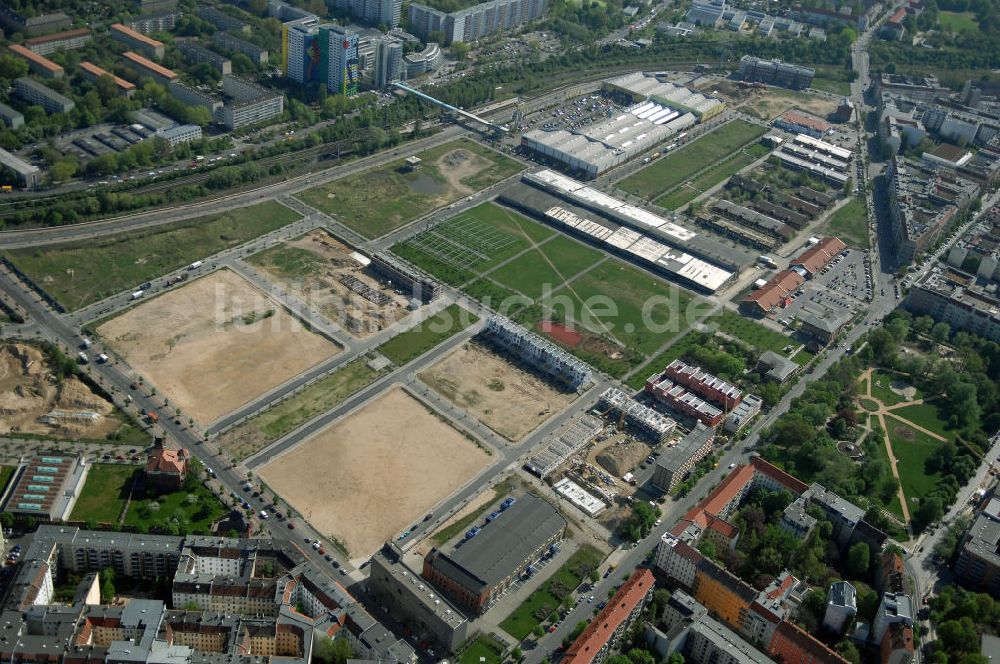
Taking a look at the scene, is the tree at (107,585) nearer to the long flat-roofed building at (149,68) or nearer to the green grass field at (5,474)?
the green grass field at (5,474)

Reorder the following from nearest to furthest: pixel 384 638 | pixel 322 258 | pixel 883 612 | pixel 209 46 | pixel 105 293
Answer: pixel 384 638 → pixel 883 612 → pixel 105 293 → pixel 322 258 → pixel 209 46

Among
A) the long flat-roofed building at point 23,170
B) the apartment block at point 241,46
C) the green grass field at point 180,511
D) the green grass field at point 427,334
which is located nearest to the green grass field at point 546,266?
the green grass field at point 427,334

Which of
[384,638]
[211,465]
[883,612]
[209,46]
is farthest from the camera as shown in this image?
[209,46]

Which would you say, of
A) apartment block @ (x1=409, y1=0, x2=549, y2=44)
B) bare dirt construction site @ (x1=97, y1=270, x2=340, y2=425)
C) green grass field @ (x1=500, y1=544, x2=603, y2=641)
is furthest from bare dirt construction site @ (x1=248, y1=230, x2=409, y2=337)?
apartment block @ (x1=409, y1=0, x2=549, y2=44)

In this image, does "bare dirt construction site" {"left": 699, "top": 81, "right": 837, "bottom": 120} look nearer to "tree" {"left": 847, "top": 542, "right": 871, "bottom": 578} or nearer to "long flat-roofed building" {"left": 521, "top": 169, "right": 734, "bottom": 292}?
"long flat-roofed building" {"left": 521, "top": 169, "right": 734, "bottom": 292}

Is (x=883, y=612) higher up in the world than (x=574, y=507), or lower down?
higher up

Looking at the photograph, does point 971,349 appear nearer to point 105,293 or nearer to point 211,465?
point 211,465

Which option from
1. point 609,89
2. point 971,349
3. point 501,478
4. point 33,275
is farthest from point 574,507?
point 609,89
